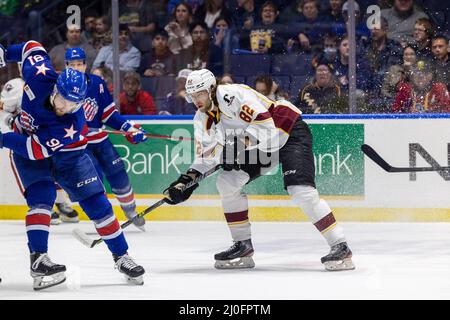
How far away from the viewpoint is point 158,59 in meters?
8.58

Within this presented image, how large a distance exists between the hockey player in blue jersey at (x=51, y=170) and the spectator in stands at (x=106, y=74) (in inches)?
115

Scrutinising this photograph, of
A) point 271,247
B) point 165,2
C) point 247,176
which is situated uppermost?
point 165,2

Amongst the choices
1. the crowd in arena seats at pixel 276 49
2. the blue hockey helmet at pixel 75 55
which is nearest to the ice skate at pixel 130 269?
the blue hockey helmet at pixel 75 55

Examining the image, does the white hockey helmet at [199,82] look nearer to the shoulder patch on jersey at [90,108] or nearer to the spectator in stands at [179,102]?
the shoulder patch on jersey at [90,108]

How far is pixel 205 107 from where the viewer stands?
5.98 meters

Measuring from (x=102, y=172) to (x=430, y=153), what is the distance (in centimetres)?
216

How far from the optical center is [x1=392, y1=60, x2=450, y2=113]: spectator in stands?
315 inches

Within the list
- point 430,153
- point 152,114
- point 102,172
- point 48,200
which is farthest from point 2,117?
point 430,153

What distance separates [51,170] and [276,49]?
315 cm

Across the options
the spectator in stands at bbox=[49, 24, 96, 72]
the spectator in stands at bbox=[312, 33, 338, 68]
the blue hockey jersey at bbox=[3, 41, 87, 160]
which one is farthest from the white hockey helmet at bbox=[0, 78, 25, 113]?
the blue hockey jersey at bbox=[3, 41, 87, 160]

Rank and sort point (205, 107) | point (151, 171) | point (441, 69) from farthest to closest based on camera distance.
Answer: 1. point (151, 171)
2. point (441, 69)
3. point (205, 107)

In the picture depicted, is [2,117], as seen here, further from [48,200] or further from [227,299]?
[227,299]

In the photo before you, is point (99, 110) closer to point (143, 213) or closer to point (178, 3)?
point (178, 3)

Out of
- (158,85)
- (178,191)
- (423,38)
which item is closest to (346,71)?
(423,38)
